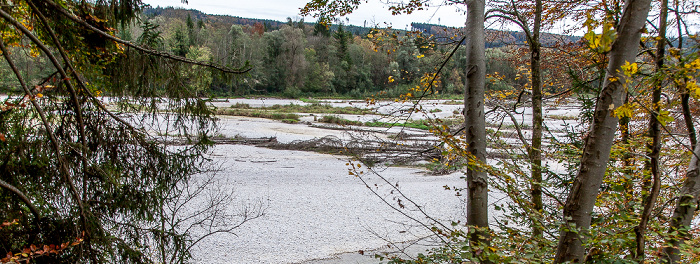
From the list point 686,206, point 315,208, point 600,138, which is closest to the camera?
point 600,138

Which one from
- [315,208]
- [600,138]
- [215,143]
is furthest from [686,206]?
[315,208]

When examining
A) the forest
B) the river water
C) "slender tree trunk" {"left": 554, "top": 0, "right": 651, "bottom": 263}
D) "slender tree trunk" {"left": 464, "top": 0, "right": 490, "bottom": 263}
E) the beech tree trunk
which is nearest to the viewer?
"slender tree trunk" {"left": 554, "top": 0, "right": 651, "bottom": 263}

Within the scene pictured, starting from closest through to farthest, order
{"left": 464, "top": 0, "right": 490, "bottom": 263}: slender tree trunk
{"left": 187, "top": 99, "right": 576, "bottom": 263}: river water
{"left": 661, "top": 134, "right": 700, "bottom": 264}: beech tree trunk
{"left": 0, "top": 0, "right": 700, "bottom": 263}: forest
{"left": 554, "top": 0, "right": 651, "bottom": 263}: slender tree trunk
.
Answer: {"left": 554, "top": 0, "right": 651, "bottom": 263}: slender tree trunk → {"left": 0, "top": 0, "right": 700, "bottom": 263}: forest → {"left": 661, "top": 134, "right": 700, "bottom": 264}: beech tree trunk → {"left": 464, "top": 0, "right": 490, "bottom": 263}: slender tree trunk → {"left": 187, "top": 99, "right": 576, "bottom": 263}: river water

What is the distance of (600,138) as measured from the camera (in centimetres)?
189

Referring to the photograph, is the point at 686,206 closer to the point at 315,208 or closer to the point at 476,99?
the point at 476,99

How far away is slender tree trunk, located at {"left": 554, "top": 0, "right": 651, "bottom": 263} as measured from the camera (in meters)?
1.73

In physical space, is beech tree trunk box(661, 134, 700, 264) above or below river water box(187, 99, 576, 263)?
above

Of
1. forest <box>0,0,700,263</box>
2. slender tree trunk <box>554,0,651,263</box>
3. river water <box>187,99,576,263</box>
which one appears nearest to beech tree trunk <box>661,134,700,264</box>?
forest <box>0,0,700,263</box>

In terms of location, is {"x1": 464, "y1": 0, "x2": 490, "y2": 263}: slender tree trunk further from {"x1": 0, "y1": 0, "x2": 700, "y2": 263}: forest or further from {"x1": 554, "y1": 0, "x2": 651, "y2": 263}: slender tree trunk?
{"x1": 554, "y1": 0, "x2": 651, "y2": 263}: slender tree trunk

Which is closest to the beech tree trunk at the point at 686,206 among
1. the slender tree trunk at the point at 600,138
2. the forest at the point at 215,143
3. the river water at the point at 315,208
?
the forest at the point at 215,143

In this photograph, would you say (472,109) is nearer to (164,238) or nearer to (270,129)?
(164,238)

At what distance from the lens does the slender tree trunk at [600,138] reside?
1.73 m

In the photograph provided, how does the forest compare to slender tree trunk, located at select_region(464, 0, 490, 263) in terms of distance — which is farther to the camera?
slender tree trunk, located at select_region(464, 0, 490, 263)

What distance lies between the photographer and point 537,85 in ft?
17.9
